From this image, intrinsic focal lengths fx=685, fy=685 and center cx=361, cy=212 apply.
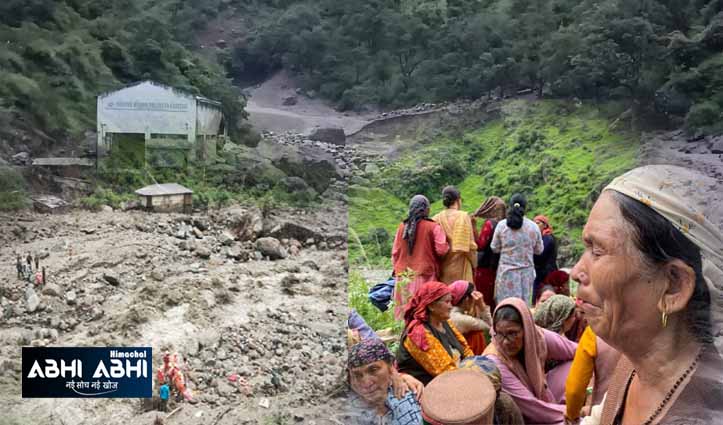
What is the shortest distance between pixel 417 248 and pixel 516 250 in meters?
0.45

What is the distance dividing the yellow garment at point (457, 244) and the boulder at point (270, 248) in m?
0.77

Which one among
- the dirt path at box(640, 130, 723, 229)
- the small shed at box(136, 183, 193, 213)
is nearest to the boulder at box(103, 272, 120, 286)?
the small shed at box(136, 183, 193, 213)

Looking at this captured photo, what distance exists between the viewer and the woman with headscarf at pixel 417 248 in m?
3.10

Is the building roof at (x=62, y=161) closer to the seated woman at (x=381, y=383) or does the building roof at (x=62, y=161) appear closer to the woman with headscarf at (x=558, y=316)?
the seated woman at (x=381, y=383)

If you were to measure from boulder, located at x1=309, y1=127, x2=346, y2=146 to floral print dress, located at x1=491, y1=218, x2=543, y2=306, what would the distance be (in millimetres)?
848

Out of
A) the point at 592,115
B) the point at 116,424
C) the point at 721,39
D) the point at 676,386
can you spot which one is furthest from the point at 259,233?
the point at 676,386

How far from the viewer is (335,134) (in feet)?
10.8

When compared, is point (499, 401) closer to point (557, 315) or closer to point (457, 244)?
point (557, 315)

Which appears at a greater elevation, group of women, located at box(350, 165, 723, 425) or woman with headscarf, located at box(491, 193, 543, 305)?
group of women, located at box(350, 165, 723, 425)

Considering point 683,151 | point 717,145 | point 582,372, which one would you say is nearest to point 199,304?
point 582,372

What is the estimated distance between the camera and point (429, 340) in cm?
234

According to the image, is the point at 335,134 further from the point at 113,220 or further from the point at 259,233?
Answer: the point at 113,220

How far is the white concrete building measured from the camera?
3.12m

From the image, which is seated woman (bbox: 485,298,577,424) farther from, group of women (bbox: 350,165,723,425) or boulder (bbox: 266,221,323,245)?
boulder (bbox: 266,221,323,245)
